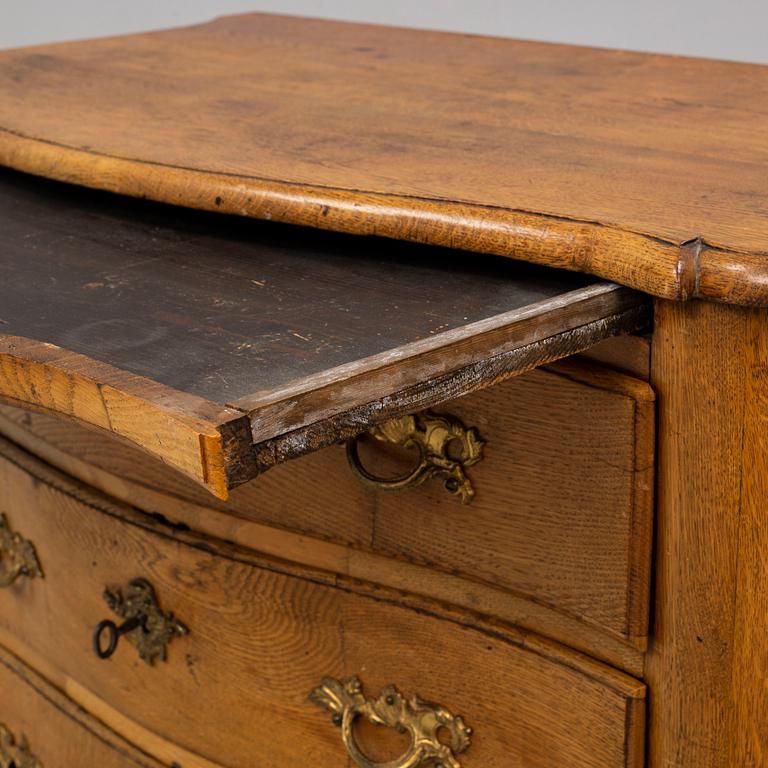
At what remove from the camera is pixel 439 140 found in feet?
3.07

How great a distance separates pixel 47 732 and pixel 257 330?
64 centimetres

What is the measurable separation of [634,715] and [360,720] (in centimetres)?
20

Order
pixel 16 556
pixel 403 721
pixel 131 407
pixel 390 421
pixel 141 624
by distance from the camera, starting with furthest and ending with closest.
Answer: pixel 16 556, pixel 141 624, pixel 403 721, pixel 390 421, pixel 131 407

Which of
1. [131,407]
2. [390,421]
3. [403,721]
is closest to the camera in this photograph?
[131,407]

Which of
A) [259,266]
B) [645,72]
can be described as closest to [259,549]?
[259,266]

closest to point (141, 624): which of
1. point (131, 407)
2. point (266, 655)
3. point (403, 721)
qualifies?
point (266, 655)

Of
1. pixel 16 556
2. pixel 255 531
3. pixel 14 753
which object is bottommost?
pixel 14 753

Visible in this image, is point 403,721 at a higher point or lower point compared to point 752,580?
lower

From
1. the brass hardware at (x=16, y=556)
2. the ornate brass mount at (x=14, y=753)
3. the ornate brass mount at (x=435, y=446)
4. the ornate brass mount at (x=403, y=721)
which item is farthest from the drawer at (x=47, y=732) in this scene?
the ornate brass mount at (x=435, y=446)

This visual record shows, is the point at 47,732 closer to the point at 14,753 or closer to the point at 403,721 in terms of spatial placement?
the point at 14,753

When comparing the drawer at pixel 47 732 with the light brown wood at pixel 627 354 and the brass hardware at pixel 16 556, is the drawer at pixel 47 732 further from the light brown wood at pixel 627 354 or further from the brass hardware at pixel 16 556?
the light brown wood at pixel 627 354

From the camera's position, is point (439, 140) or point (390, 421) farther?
point (439, 140)

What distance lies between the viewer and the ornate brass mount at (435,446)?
80 cm

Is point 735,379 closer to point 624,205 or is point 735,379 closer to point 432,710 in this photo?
point 624,205
